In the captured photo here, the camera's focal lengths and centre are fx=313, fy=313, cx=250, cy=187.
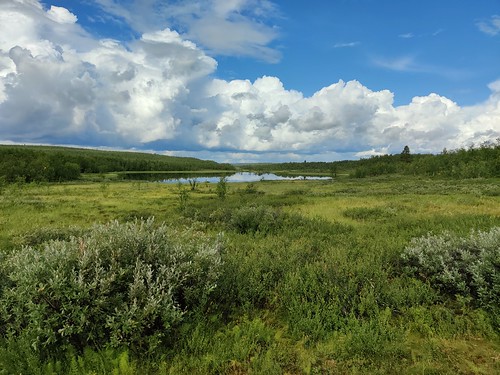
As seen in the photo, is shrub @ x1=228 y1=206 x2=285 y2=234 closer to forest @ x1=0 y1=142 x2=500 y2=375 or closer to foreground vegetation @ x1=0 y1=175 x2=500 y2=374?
forest @ x1=0 y1=142 x2=500 y2=375

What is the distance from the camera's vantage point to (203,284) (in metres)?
5.69

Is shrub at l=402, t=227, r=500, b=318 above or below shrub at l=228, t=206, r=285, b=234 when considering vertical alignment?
above

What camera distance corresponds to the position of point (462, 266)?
699cm

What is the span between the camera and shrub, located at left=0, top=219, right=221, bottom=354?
4422 mm

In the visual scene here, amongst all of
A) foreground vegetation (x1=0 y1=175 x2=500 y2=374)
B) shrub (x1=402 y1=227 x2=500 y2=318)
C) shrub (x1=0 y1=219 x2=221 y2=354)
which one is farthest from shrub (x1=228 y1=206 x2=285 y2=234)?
shrub (x1=0 y1=219 x2=221 y2=354)

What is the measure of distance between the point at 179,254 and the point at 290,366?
265cm

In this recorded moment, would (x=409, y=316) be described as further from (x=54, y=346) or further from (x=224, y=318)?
(x=54, y=346)

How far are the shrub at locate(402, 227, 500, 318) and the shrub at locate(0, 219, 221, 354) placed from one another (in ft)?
16.5

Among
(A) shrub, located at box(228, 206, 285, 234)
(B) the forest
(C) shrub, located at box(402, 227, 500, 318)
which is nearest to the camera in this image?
(B) the forest

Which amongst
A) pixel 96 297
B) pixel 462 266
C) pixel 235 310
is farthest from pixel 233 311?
pixel 462 266

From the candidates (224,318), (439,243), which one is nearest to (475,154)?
(439,243)

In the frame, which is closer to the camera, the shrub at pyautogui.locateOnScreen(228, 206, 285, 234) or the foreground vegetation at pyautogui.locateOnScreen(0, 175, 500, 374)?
the foreground vegetation at pyautogui.locateOnScreen(0, 175, 500, 374)

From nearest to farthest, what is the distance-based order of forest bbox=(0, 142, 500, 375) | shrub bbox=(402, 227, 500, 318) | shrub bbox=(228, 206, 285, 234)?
forest bbox=(0, 142, 500, 375)
shrub bbox=(402, 227, 500, 318)
shrub bbox=(228, 206, 285, 234)

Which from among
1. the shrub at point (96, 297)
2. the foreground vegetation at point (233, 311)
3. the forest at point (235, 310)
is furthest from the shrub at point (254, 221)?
the shrub at point (96, 297)
